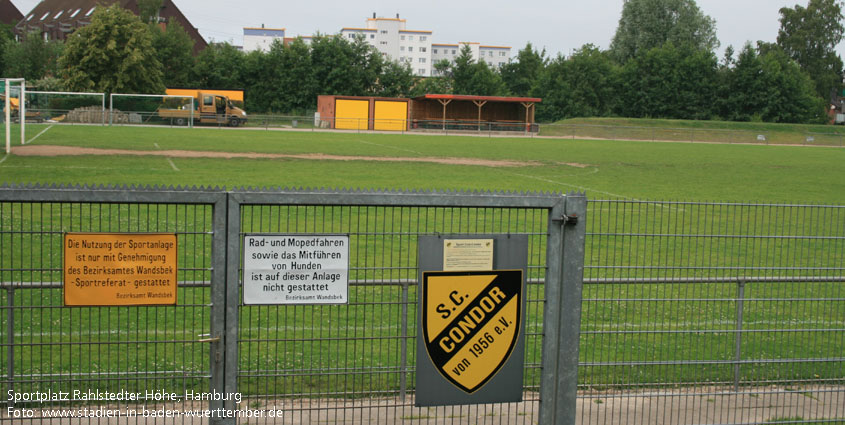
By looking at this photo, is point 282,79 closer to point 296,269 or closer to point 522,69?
point 522,69

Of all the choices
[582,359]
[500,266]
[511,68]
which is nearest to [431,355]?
[500,266]

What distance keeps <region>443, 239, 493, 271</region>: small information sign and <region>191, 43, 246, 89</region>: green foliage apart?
Answer: 7906cm

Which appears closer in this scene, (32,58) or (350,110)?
(350,110)

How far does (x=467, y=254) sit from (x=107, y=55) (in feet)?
232

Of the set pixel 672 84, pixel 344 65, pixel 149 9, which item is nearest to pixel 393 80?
pixel 344 65

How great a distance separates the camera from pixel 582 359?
300 inches

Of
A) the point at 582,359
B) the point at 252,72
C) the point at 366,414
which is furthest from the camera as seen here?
the point at 252,72

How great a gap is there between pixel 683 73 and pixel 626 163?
54134mm

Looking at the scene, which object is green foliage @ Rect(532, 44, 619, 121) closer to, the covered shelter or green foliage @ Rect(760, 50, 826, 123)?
the covered shelter

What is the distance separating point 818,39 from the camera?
348 feet

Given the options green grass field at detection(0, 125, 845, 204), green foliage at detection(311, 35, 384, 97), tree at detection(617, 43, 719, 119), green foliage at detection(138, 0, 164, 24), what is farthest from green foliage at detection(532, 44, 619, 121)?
green grass field at detection(0, 125, 845, 204)

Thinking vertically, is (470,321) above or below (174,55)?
below

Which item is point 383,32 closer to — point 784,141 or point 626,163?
point 784,141

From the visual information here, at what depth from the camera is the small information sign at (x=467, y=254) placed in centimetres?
466
